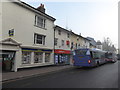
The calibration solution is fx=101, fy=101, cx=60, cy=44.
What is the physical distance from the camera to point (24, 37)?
1349cm

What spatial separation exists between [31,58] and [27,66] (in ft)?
4.20

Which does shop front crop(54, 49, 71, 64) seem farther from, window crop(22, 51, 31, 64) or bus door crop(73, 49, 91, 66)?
window crop(22, 51, 31, 64)

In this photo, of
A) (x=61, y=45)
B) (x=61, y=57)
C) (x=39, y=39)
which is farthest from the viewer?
(x=61, y=45)

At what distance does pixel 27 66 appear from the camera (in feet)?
44.3

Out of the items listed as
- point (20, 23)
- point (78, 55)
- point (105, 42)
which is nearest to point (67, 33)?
point (78, 55)

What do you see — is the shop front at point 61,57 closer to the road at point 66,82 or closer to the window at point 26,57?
the window at point 26,57

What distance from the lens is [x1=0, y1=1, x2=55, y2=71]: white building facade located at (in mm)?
11578

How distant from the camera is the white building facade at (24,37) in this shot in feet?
38.0

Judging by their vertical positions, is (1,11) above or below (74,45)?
above

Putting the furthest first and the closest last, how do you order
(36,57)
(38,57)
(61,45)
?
1. (61,45)
2. (38,57)
3. (36,57)

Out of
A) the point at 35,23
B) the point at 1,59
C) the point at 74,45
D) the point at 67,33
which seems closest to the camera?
the point at 1,59

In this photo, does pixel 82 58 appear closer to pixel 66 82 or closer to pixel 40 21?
pixel 66 82

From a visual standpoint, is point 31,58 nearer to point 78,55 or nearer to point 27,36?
point 27,36

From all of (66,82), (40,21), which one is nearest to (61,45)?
(40,21)
